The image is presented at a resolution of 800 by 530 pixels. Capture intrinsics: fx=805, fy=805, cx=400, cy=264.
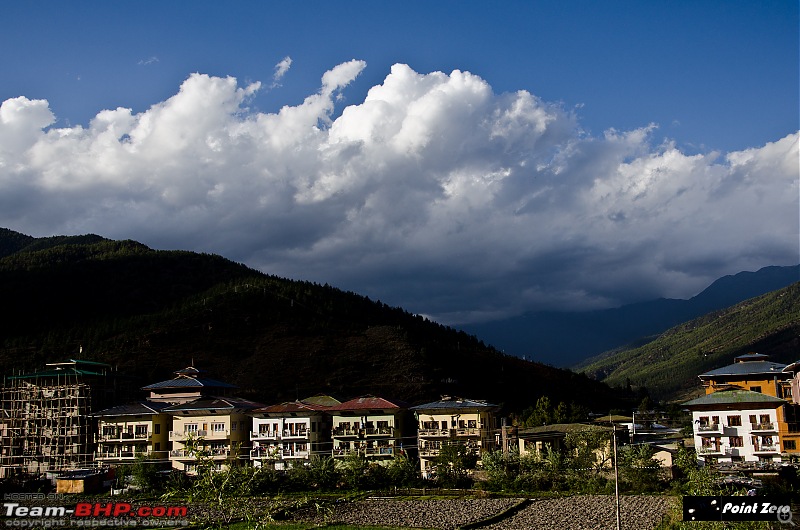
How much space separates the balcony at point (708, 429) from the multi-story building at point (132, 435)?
4847cm

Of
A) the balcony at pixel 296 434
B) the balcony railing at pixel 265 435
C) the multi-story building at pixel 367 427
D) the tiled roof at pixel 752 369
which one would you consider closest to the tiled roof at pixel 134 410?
the balcony railing at pixel 265 435

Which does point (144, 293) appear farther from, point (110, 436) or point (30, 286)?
point (110, 436)

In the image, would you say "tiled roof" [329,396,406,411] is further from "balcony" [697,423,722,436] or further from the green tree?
"balcony" [697,423,722,436]

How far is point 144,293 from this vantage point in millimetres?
161125

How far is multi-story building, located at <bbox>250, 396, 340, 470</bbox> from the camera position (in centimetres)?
7462

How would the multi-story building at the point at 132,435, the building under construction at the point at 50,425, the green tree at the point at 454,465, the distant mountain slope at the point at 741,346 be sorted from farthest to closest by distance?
the distant mountain slope at the point at 741,346
the building under construction at the point at 50,425
the multi-story building at the point at 132,435
the green tree at the point at 454,465

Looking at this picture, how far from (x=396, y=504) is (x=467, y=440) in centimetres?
1766

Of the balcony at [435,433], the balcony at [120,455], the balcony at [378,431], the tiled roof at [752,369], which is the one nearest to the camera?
the balcony at [435,433]

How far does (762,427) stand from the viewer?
6619 cm

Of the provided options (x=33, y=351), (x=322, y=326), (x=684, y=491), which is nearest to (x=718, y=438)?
(x=684, y=491)

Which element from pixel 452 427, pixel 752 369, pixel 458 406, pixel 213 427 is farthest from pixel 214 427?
pixel 752 369

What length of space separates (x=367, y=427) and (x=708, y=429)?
99.0ft

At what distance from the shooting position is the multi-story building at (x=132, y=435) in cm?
7656

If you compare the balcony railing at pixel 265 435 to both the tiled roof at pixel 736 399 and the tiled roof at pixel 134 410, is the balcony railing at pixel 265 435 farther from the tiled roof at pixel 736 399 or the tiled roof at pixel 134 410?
the tiled roof at pixel 736 399
